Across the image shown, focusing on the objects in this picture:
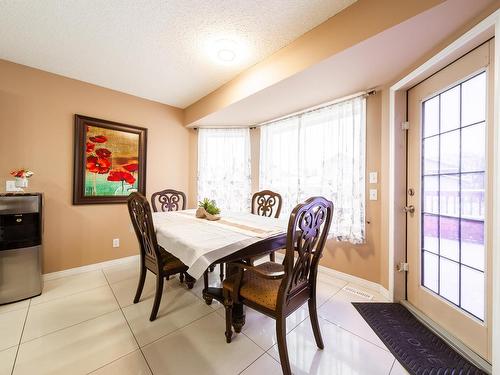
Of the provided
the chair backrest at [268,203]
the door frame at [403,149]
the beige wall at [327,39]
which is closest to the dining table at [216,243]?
the chair backrest at [268,203]

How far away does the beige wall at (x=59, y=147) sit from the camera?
224 centimetres

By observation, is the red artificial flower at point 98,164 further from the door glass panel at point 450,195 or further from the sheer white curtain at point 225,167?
the door glass panel at point 450,195

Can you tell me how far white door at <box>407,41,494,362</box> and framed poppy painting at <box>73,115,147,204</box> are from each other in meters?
Result: 3.51

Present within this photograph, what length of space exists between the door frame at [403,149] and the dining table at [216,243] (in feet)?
3.93

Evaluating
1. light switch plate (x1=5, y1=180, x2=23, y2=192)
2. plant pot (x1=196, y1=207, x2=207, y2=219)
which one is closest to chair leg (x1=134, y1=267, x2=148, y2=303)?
plant pot (x1=196, y1=207, x2=207, y2=219)

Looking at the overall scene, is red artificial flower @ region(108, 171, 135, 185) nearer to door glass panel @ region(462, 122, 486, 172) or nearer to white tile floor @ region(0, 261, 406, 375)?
white tile floor @ region(0, 261, 406, 375)

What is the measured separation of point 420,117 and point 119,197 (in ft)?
12.3

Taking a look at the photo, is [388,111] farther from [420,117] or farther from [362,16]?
[362,16]

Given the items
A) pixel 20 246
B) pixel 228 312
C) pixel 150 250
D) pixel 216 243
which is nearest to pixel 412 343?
pixel 228 312

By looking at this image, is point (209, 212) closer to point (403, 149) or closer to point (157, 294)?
point (157, 294)

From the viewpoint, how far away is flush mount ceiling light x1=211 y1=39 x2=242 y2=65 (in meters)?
1.95

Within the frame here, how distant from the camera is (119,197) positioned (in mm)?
2924

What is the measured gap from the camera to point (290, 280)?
3.73ft

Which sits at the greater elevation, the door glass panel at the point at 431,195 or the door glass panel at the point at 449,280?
the door glass panel at the point at 431,195
